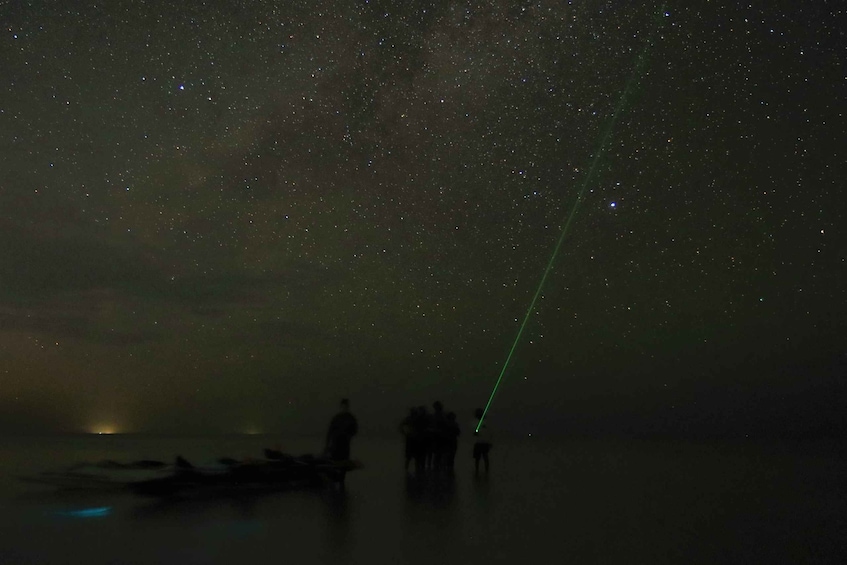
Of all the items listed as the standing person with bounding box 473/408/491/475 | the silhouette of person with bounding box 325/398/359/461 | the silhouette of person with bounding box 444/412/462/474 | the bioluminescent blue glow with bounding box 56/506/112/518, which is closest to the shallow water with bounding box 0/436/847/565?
the bioluminescent blue glow with bounding box 56/506/112/518

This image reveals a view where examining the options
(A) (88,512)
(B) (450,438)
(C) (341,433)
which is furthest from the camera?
(B) (450,438)

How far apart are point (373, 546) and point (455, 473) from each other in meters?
6.27

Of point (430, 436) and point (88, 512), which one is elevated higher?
point (430, 436)

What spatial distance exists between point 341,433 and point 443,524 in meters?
3.59


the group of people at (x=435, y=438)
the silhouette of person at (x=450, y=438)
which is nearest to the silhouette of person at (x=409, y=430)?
the group of people at (x=435, y=438)

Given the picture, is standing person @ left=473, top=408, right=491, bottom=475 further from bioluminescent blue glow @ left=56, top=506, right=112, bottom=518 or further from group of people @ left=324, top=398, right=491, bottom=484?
bioluminescent blue glow @ left=56, top=506, right=112, bottom=518

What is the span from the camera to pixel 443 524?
510 centimetres

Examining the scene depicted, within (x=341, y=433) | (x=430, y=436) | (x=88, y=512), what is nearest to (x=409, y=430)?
(x=430, y=436)

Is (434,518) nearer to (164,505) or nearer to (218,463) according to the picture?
(164,505)

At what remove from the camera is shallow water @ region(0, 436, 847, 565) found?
4.05 m

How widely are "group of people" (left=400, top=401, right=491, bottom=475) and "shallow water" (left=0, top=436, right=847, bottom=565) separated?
150cm

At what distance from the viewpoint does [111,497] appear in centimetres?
673

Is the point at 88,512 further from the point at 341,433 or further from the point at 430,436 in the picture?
the point at 430,436

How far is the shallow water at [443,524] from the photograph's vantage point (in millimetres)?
4051
